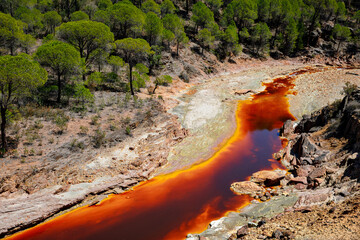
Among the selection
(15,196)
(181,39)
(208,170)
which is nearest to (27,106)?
(15,196)

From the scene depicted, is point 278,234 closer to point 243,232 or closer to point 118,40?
point 243,232

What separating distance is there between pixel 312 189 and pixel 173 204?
12857mm

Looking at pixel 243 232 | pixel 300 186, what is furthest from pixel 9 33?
pixel 300 186

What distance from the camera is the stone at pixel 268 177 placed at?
2409 cm

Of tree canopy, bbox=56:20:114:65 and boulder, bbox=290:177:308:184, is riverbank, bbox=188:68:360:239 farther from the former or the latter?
tree canopy, bbox=56:20:114:65

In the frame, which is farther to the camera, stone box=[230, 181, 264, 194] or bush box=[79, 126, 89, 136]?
bush box=[79, 126, 89, 136]

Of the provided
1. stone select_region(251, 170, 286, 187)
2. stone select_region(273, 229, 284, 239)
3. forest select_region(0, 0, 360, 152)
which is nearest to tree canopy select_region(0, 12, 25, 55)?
forest select_region(0, 0, 360, 152)

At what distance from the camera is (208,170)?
27.1m

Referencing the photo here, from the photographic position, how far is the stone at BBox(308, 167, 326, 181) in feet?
71.8

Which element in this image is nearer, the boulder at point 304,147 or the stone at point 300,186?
the stone at point 300,186

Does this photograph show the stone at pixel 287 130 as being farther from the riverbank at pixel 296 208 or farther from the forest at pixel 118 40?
the forest at pixel 118 40

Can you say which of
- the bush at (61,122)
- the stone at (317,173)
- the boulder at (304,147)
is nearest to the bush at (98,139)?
the bush at (61,122)

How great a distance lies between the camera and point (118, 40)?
135 feet

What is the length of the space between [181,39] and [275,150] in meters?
45.8
